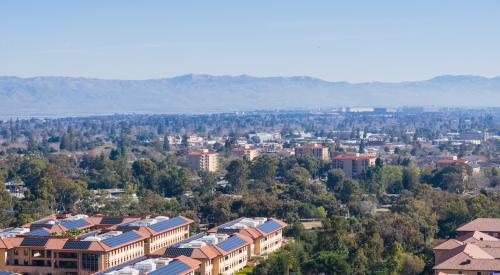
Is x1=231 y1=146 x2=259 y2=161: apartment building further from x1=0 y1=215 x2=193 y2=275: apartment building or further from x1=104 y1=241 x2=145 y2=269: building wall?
x1=104 y1=241 x2=145 y2=269: building wall

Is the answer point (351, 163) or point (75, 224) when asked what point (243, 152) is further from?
point (75, 224)

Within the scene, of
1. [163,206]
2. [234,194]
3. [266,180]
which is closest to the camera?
[163,206]

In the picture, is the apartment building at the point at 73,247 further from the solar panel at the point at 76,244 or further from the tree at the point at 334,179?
the tree at the point at 334,179

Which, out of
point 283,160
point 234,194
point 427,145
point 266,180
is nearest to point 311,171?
point 283,160

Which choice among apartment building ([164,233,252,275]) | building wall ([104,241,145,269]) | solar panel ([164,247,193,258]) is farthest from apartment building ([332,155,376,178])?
solar panel ([164,247,193,258])

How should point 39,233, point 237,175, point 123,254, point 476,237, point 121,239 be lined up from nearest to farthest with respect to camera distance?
1. point 476,237
2. point 123,254
3. point 121,239
4. point 39,233
5. point 237,175

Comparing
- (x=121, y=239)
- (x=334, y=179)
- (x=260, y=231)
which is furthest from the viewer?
(x=334, y=179)

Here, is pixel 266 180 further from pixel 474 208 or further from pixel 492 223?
pixel 492 223

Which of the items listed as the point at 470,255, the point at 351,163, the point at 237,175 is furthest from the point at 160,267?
the point at 351,163
